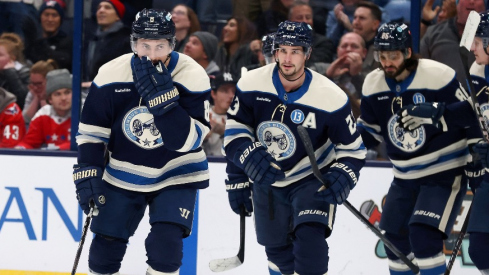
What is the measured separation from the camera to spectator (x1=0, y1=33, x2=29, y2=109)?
5.61m

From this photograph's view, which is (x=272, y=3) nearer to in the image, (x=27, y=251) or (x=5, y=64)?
(x=5, y=64)

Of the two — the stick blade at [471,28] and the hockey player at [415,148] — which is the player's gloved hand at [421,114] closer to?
the hockey player at [415,148]

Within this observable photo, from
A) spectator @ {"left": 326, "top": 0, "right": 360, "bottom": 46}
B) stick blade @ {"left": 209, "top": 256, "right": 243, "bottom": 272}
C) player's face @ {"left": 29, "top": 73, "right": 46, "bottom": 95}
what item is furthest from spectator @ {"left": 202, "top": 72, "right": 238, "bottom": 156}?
stick blade @ {"left": 209, "top": 256, "right": 243, "bottom": 272}

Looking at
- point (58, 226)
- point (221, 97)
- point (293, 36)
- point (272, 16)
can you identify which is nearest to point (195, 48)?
point (221, 97)

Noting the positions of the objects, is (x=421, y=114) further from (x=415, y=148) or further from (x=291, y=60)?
(x=291, y=60)

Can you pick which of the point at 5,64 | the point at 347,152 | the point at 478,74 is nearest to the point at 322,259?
the point at 347,152

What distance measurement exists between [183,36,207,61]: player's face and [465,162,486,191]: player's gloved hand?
1.82 meters

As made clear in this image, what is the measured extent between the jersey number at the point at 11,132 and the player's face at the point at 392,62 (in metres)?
2.24

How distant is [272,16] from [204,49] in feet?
1.44

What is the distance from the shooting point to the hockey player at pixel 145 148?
380 cm

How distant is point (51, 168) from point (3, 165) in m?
0.27

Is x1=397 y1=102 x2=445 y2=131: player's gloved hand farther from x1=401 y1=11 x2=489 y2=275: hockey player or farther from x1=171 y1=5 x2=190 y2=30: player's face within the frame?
x1=171 y1=5 x2=190 y2=30: player's face

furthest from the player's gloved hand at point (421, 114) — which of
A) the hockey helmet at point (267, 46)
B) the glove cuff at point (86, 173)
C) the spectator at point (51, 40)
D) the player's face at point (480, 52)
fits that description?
the spectator at point (51, 40)

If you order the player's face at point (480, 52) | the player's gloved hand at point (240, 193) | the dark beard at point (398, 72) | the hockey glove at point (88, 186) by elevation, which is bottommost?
the player's gloved hand at point (240, 193)
